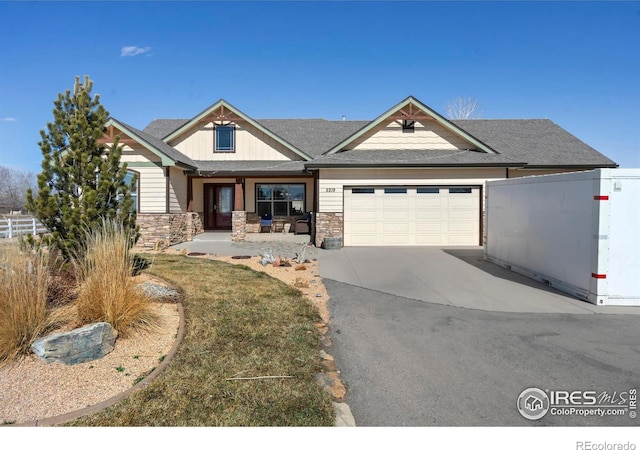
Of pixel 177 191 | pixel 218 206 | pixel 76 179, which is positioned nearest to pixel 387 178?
pixel 177 191

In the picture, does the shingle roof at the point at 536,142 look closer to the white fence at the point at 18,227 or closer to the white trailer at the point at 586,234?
the white trailer at the point at 586,234

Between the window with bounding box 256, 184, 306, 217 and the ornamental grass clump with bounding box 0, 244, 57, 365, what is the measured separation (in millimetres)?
14268

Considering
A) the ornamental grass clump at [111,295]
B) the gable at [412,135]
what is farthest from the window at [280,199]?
the ornamental grass clump at [111,295]

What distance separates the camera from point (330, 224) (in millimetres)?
14570

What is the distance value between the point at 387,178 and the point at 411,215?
1.86m

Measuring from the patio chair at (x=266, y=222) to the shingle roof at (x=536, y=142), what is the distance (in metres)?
11.9

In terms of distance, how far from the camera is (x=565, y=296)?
730cm

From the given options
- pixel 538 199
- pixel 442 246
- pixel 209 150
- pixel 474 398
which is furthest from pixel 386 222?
pixel 474 398

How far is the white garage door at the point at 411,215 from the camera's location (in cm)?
1455

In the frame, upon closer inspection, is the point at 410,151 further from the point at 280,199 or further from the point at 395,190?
the point at 280,199

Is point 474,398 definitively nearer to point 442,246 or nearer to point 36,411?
point 36,411

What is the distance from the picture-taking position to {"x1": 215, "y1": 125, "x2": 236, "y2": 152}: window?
716 inches

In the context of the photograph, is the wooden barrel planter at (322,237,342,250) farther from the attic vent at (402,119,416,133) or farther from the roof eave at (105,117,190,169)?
the roof eave at (105,117,190,169)

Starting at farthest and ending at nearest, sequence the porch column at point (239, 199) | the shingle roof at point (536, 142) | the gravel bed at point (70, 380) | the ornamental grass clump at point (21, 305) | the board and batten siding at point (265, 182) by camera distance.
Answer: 1. the board and batten siding at point (265, 182)
2. the porch column at point (239, 199)
3. the shingle roof at point (536, 142)
4. the ornamental grass clump at point (21, 305)
5. the gravel bed at point (70, 380)
